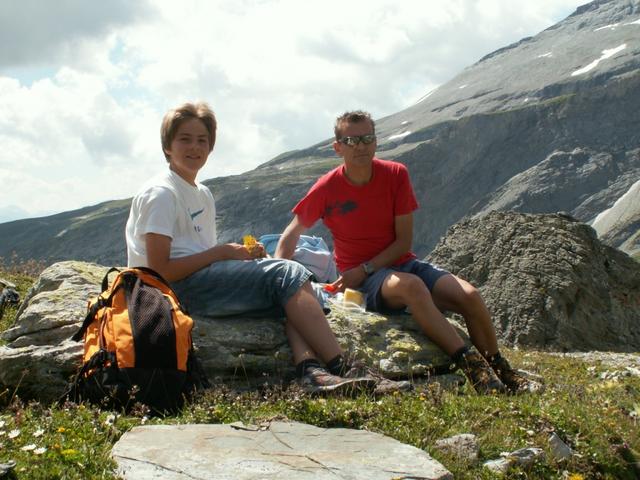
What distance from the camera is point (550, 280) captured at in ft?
55.0

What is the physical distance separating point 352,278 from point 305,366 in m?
1.89

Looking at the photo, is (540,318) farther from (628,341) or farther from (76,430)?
(76,430)

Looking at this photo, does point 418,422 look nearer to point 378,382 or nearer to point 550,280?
point 378,382

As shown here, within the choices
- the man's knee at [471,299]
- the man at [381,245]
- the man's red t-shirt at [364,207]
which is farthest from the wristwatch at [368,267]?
the man's knee at [471,299]

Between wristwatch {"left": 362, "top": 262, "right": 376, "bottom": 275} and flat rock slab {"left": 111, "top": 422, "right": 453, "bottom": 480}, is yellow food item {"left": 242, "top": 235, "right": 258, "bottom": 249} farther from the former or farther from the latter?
flat rock slab {"left": 111, "top": 422, "right": 453, "bottom": 480}

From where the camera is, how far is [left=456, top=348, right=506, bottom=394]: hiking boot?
754cm

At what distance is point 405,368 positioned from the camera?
27.3ft

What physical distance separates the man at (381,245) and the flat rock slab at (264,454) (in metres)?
2.65

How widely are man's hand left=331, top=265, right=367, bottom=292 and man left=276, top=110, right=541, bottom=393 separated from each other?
1cm

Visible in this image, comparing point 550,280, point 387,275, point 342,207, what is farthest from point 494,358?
point 550,280

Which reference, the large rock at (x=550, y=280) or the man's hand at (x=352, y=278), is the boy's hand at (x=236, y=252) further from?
the large rock at (x=550, y=280)

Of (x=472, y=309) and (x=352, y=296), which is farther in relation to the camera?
(x=352, y=296)

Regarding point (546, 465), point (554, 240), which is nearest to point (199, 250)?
point (546, 465)

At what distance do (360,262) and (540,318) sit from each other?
8.45 metres
